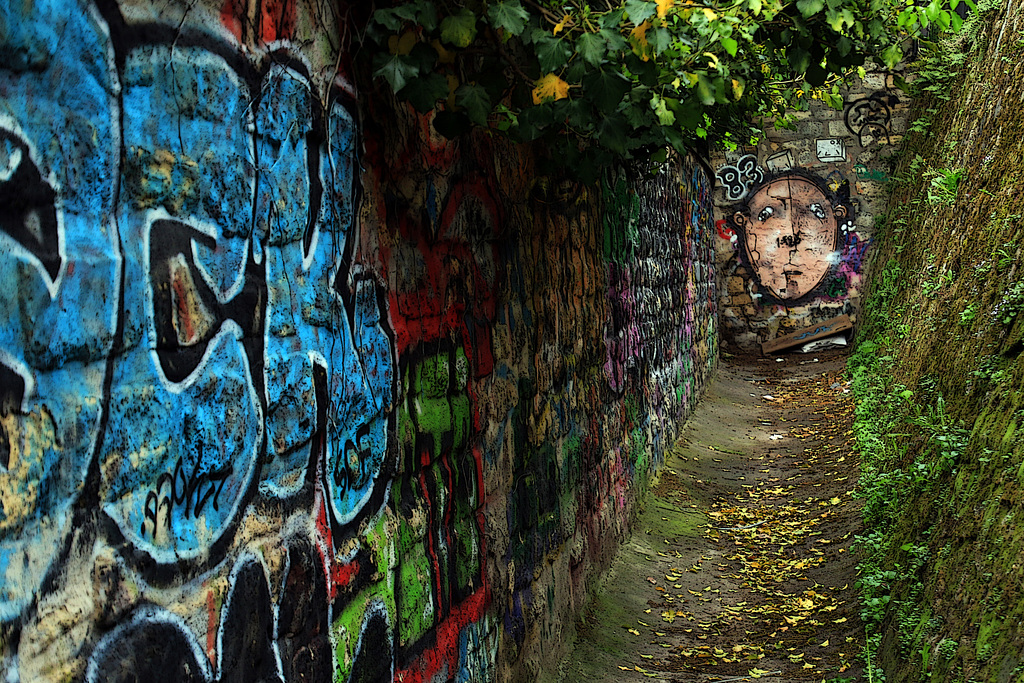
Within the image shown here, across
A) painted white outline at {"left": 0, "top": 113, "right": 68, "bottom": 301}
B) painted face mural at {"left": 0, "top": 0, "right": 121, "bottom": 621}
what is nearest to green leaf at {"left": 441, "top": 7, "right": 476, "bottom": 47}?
painted face mural at {"left": 0, "top": 0, "right": 121, "bottom": 621}

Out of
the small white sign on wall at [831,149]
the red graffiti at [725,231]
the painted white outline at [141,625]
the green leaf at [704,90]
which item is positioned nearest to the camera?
the painted white outline at [141,625]

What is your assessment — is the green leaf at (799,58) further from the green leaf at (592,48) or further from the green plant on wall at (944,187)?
the green plant on wall at (944,187)

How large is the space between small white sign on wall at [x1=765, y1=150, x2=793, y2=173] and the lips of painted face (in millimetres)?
178

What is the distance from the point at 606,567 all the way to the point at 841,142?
420 inches

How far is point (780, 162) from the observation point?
548 inches

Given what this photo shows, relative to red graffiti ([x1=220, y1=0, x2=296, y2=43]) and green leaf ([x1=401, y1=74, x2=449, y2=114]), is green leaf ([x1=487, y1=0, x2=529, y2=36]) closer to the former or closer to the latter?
green leaf ([x1=401, y1=74, x2=449, y2=114])

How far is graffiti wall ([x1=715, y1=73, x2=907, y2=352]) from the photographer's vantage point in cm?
1347

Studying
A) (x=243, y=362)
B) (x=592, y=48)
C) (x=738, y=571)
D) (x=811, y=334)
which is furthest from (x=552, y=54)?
(x=811, y=334)

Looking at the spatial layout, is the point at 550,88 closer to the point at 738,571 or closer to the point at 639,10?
the point at 639,10

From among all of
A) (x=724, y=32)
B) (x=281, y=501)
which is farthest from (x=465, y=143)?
(x=281, y=501)

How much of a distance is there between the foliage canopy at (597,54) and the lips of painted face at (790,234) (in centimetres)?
1106

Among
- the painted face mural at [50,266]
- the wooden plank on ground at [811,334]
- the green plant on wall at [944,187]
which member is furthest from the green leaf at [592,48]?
the wooden plank on ground at [811,334]

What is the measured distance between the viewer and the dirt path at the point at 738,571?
4.41 metres

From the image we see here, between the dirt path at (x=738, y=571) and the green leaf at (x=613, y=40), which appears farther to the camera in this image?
the dirt path at (x=738, y=571)
